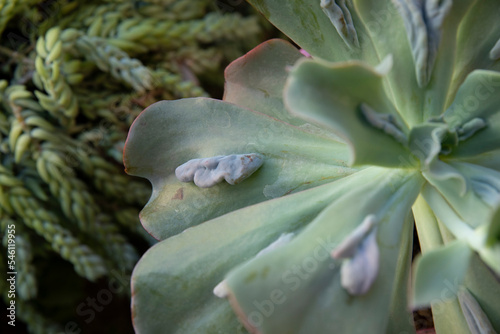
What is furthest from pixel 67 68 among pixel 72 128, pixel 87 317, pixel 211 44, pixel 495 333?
pixel 495 333

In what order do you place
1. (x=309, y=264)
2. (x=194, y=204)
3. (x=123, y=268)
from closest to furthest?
(x=309, y=264) < (x=194, y=204) < (x=123, y=268)

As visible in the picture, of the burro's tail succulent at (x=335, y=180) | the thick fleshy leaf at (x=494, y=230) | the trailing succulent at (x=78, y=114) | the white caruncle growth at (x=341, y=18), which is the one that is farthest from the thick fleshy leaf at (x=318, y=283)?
the trailing succulent at (x=78, y=114)

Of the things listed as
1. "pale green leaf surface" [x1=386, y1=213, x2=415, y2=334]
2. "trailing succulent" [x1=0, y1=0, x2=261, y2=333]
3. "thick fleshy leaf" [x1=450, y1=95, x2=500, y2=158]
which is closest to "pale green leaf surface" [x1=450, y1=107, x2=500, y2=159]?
"thick fleshy leaf" [x1=450, y1=95, x2=500, y2=158]

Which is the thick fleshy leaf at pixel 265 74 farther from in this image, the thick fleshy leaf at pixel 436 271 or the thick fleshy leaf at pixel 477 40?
the thick fleshy leaf at pixel 436 271

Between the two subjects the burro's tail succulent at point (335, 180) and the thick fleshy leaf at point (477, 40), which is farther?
the thick fleshy leaf at point (477, 40)

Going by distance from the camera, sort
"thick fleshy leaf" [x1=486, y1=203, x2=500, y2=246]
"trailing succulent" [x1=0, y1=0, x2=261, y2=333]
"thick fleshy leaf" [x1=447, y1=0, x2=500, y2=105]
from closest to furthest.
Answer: "thick fleshy leaf" [x1=486, y1=203, x2=500, y2=246] < "thick fleshy leaf" [x1=447, y1=0, x2=500, y2=105] < "trailing succulent" [x1=0, y1=0, x2=261, y2=333]

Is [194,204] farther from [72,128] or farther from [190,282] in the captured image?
[72,128]

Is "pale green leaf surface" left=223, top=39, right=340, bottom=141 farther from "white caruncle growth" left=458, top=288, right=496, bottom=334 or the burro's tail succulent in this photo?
"white caruncle growth" left=458, top=288, right=496, bottom=334

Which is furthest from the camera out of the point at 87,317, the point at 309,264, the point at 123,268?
the point at 87,317
